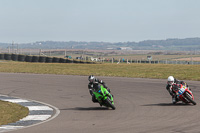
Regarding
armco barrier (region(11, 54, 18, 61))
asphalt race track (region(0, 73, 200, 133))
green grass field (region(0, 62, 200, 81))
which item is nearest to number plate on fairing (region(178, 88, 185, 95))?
asphalt race track (region(0, 73, 200, 133))

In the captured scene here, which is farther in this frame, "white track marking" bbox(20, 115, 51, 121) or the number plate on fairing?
the number plate on fairing

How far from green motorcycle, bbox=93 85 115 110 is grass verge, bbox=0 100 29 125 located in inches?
89.3

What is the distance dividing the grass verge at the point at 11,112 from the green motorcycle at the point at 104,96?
2267 millimetres

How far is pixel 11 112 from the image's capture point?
1241 cm

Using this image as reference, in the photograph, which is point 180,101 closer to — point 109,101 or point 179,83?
point 179,83

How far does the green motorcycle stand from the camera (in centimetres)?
1266

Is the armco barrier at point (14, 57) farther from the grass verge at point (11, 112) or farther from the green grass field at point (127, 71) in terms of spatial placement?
the grass verge at point (11, 112)

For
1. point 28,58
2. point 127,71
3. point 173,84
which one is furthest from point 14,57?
point 173,84

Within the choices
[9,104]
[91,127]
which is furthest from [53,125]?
[9,104]

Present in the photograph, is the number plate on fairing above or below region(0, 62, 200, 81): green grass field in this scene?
above

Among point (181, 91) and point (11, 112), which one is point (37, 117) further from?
point (181, 91)

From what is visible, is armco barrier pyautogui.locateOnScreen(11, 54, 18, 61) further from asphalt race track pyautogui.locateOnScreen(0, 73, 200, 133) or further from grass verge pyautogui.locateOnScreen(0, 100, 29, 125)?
grass verge pyautogui.locateOnScreen(0, 100, 29, 125)

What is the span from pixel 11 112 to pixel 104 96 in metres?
2.88

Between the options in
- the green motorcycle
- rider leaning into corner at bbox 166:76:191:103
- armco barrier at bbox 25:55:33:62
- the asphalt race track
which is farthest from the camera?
armco barrier at bbox 25:55:33:62
